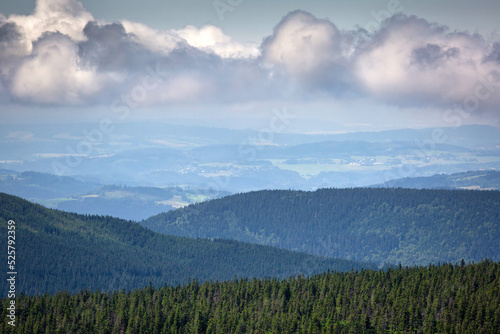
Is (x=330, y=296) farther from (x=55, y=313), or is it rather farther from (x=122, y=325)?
(x=55, y=313)

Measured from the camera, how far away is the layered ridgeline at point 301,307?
132m

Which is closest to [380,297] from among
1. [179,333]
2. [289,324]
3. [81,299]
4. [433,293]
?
[433,293]

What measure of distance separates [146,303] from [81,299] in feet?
49.9

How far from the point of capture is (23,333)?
479 feet

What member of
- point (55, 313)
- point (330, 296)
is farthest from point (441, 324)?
point (55, 313)

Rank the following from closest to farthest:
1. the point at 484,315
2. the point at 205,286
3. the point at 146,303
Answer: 1. the point at 484,315
2. the point at 146,303
3. the point at 205,286

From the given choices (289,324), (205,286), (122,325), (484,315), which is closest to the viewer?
(484,315)

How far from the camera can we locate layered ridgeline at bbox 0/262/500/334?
13225 centimetres

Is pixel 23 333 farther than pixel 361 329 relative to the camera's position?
Yes

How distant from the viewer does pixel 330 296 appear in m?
154

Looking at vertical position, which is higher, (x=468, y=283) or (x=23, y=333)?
(x=468, y=283)

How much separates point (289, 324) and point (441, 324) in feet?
90.2

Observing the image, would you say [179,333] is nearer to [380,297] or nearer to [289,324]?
[289,324]

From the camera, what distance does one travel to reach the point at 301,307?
494 ft
